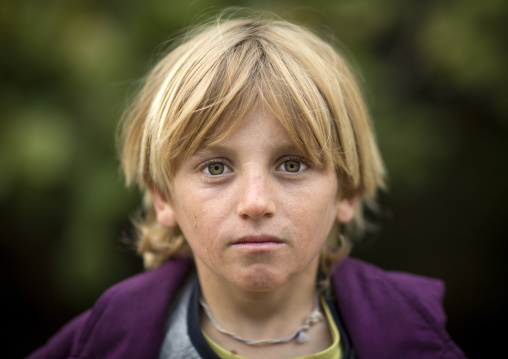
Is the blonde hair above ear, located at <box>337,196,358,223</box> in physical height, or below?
above

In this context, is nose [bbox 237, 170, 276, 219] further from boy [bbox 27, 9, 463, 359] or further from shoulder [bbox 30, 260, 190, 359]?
shoulder [bbox 30, 260, 190, 359]

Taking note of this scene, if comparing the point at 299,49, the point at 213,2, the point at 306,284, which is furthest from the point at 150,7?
the point at 306,284

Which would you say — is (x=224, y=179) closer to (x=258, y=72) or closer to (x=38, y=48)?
→ (x=258, y=72)

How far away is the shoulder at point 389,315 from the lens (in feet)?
4.99

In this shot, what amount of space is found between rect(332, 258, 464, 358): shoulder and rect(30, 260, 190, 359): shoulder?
23.4 inches

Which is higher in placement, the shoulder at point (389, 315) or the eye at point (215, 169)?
the eye at point (215, 169)

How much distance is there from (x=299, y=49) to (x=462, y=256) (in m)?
2.48

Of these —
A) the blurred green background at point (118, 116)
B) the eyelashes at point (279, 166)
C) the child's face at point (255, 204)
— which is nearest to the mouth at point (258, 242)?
the child's face at point (255, 204)

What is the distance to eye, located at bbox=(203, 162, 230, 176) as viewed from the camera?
4.39 feet

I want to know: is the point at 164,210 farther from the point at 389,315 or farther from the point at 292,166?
the point at 389,315

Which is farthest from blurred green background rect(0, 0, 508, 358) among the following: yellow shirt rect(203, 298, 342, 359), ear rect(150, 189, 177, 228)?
yellow shirt rect(203, 298, 342, 359)

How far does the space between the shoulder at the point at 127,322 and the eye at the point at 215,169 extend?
520 mm

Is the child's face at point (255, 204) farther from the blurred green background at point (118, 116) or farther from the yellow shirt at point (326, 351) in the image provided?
the blurred green background at point (118, 116)

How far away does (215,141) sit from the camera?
4.27 feet
